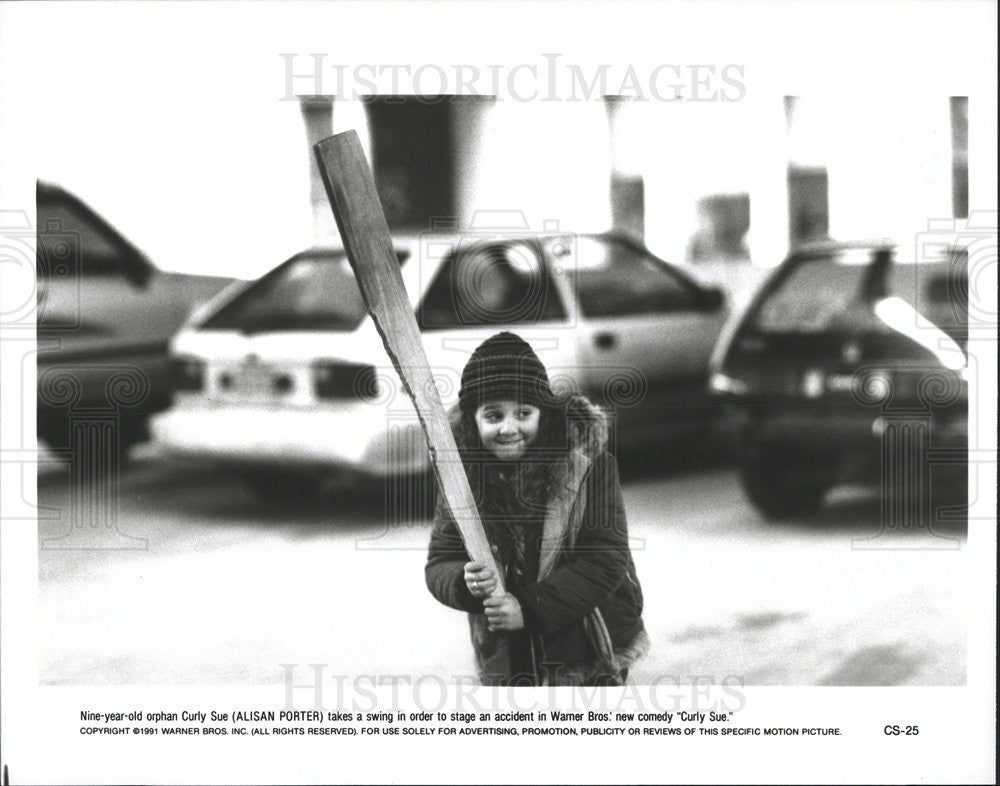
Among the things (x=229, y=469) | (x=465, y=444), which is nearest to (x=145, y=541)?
(x=229, y=469)

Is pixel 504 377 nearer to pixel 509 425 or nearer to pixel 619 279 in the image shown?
pixel 509 425

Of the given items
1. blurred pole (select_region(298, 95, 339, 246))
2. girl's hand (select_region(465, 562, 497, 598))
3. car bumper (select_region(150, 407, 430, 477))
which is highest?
blurred pole (select_region(298, 95, 339, 246))

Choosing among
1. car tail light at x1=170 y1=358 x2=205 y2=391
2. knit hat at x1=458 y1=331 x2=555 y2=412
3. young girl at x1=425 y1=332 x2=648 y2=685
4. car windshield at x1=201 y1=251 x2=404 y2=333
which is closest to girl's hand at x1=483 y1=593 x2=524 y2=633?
young girl at x1=425 y1=332 x2=648 y2=685

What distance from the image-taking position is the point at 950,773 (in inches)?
181

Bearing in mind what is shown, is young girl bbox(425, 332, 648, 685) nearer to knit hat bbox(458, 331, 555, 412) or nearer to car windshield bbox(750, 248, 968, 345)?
knit hat bbox(458, 331, 555, 412)

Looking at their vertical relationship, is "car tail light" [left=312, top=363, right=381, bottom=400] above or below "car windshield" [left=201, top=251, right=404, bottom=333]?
below

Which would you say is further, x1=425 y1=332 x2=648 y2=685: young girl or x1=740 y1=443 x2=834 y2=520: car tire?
x1=740 y1=443 x2=834 y2=520: car tire

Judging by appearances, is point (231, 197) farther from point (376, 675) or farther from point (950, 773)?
point (950, 773)

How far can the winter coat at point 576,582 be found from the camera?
438cm

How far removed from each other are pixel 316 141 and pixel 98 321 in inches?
34.1

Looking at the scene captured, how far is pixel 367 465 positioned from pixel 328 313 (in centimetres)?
48

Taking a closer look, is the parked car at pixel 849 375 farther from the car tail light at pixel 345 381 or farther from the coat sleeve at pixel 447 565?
the car tail light at pixel 345 381

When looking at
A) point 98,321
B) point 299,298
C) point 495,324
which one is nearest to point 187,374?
point 98,321

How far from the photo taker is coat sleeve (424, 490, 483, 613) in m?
4.43
